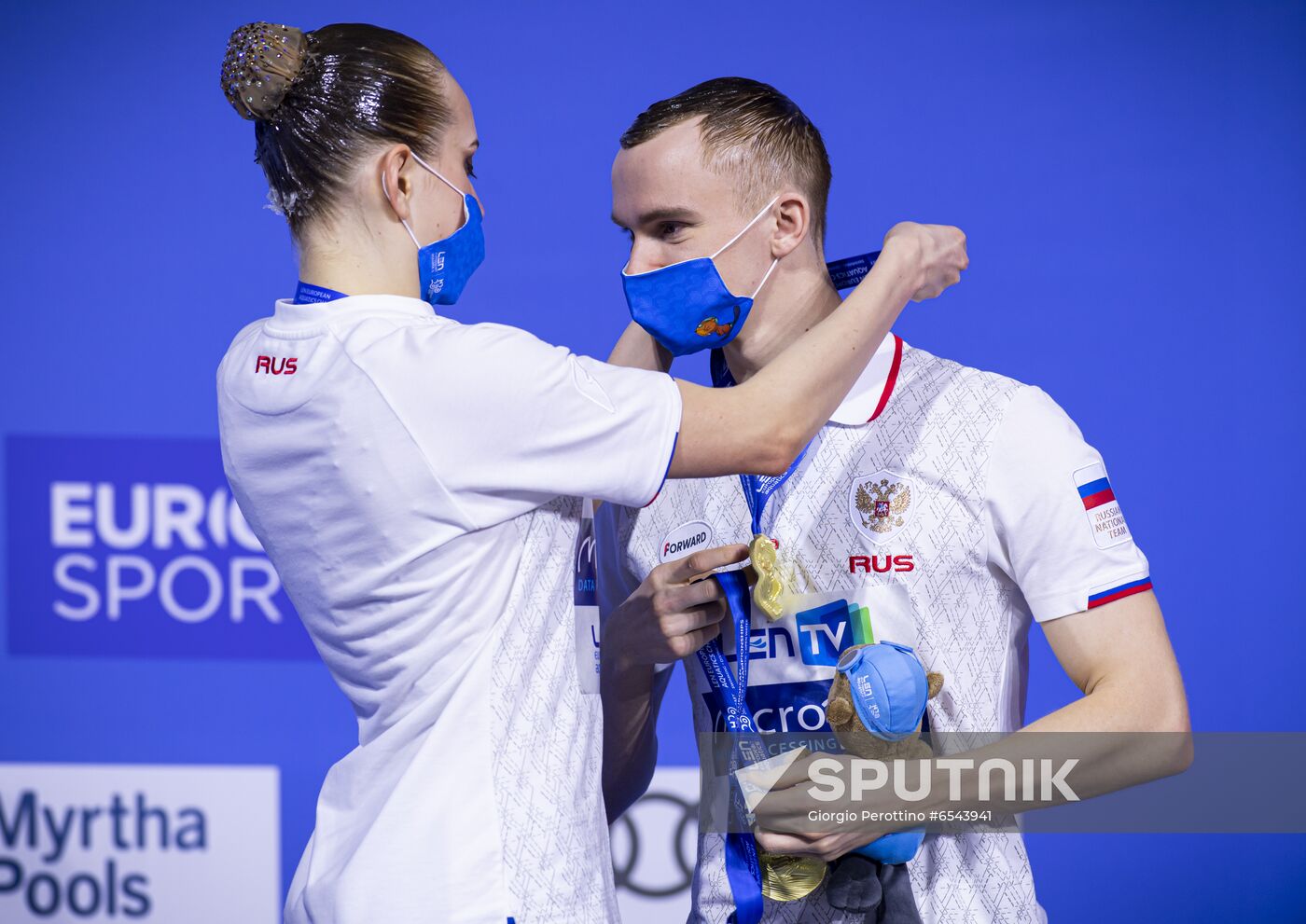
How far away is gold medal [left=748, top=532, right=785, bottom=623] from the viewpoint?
1401 millimetres

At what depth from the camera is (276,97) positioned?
4.29 feet

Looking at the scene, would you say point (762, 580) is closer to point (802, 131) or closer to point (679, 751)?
Result: point (802, 131)

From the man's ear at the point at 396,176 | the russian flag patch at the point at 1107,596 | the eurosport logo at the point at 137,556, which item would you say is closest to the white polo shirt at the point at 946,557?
the russian flag patch at the point at 1107,596

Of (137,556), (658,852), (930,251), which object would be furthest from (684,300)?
(137,556)

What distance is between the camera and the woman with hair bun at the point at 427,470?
3.97 ft

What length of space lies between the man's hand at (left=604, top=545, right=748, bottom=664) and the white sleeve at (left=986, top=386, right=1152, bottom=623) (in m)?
0.31

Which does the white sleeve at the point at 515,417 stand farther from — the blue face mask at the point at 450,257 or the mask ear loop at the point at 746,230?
the mask ear loop at the point at 746,230

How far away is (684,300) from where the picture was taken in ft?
5.27

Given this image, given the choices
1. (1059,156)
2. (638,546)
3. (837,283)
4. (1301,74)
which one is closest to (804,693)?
(638,546)

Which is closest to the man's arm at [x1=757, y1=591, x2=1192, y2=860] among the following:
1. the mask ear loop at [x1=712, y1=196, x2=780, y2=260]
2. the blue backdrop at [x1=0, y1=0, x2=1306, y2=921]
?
the mask ear loop at [x1=712, y1=196, x2=780, y2=260]

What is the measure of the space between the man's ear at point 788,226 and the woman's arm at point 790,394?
273mm

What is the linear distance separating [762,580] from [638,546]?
32cm

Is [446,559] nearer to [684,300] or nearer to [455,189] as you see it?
[455,189]

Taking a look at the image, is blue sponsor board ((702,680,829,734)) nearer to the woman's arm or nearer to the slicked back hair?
the woman's arm
